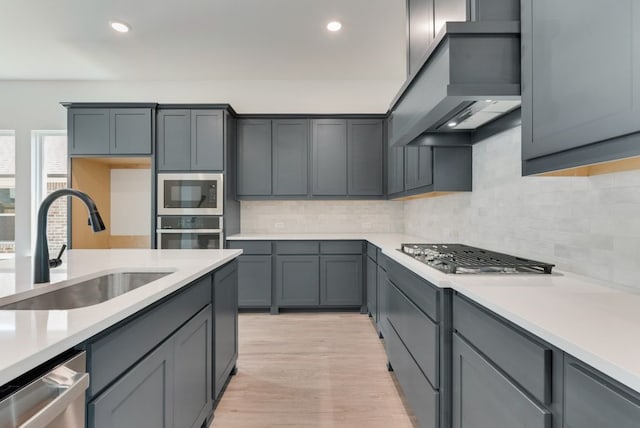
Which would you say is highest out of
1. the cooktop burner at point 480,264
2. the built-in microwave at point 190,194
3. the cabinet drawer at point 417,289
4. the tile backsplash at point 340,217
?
the built-in microwave at point 190,194

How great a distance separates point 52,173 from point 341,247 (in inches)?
155

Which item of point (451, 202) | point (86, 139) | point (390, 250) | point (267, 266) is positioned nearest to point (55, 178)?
point (86, 139)

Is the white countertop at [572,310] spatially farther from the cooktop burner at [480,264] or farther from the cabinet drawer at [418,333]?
the cabinet drawer at [418,333]

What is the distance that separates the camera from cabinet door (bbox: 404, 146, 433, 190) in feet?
8.63

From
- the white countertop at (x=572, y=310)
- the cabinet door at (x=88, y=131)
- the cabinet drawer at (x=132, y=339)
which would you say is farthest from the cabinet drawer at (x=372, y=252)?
the cabinet door at (x=88, y=131)

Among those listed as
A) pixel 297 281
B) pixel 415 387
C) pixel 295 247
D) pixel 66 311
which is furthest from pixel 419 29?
pixel 297 281

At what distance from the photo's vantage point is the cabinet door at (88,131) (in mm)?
3686

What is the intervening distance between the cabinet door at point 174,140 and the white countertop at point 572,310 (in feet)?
10.3

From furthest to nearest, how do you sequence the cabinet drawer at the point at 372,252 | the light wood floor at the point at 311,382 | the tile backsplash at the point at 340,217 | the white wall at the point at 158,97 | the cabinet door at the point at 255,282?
the tile backsplash at the point at 340,217 < the white wall at the point at 158,97 < the cabinet door at the point at 255,282 < the cabinet drawer at the point at 372,252 < the light wood floor at the point at 311,382

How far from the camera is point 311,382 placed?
2.34 meters

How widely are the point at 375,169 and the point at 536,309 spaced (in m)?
3.34

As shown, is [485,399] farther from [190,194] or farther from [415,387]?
[190,194]

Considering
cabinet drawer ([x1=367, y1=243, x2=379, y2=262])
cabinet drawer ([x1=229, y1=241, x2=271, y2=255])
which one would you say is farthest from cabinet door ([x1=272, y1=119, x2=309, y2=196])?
cabinet drawer ([x1=367, y1=243, x2=379, y2=262])

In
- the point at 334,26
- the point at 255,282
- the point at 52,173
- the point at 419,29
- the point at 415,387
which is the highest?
the point at 334,26
